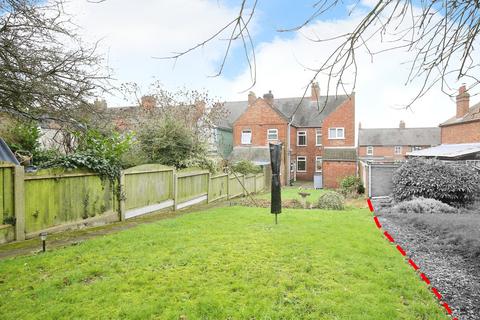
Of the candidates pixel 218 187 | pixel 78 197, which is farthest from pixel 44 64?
pixel 218 187

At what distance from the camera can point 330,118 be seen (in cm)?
2850

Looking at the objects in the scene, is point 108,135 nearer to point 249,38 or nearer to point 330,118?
point 249,38

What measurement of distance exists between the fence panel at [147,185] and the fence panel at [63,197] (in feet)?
2.41

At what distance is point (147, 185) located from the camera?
9859 millimetres

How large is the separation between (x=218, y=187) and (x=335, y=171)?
1440 centimetres

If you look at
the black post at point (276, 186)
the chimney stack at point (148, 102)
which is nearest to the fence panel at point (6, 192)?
the black post at point (276, 186)

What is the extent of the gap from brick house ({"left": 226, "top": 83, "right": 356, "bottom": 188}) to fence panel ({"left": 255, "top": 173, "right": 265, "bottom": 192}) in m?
4.36

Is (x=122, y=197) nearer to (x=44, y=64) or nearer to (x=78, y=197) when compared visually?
(x=78, y=197)

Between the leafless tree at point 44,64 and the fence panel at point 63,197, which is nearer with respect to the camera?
the leafless tree at point 44,64

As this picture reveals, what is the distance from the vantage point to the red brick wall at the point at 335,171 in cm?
2577

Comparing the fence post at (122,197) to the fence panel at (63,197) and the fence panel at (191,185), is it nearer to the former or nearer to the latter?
the fence panel at (63,197)

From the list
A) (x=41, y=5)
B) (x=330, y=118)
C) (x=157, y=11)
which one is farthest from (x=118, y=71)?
(x=330, y=118)

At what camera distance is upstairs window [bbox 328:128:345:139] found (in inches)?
1105

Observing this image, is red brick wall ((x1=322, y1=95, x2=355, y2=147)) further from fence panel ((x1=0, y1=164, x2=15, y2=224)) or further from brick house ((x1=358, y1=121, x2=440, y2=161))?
fence panel ((x1=0, y1=164, x2=15, y2=224))
